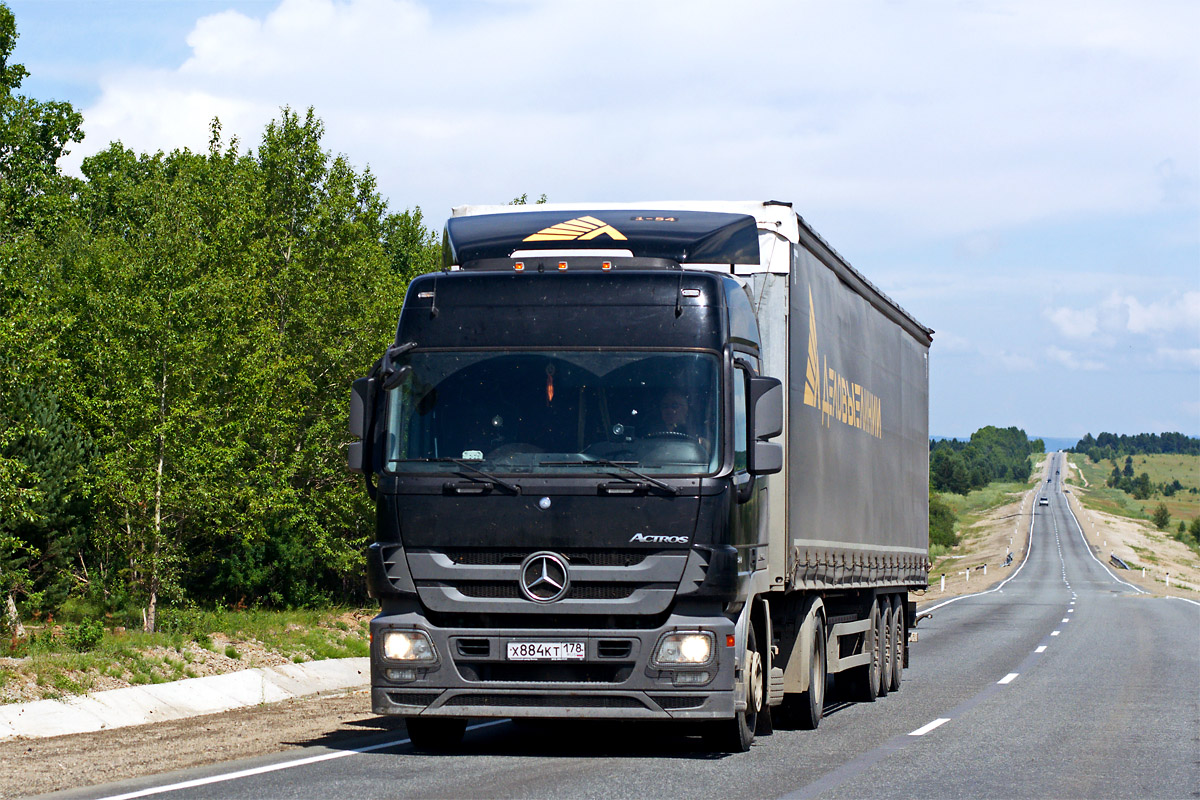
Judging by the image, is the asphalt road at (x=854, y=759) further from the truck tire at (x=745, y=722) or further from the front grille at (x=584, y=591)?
the front grille at (x=584, y=591)

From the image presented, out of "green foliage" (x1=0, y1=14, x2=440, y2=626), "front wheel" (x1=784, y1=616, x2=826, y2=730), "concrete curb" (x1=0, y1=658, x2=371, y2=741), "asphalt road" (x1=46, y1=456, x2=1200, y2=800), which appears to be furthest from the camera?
"green foliage" (x1=0, y1=14, x2=440, y2=626)

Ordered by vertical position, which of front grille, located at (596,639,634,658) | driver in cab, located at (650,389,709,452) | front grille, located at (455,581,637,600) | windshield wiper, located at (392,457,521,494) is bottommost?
front grille, located at (596,639,634,658)

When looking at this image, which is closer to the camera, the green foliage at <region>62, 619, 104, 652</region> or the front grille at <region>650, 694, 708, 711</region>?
the front grille at <region>650, 694, 708, 711</region>

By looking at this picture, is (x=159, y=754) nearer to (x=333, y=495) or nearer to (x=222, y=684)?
(x=222, y=684)

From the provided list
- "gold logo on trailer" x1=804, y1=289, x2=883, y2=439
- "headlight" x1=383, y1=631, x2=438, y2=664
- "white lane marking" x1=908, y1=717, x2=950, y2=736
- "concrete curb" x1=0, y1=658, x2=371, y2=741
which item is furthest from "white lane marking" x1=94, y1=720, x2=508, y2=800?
"white lane marking" x1=908, y1=717, x2=950, y2=736

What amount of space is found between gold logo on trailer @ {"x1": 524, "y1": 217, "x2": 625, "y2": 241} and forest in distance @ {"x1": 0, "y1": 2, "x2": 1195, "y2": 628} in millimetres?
9377

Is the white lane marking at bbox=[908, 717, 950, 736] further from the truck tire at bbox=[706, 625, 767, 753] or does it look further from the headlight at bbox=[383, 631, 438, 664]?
the headlight at bbox=[383, 631, 438, 664]

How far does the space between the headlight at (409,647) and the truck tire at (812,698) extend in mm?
4254

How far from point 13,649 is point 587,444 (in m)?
10.2

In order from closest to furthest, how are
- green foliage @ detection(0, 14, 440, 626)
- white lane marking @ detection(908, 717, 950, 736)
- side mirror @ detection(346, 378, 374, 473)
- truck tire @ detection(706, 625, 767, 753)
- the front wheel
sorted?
side mirror @ detection(346, 378, 374, 473) → truck tire @ detection(706, 625, 767, 753) → the front wheel → white lane marking @ detection(908, 717, 950, 736) → green foliage @ detection(0, 14, 440, 626)

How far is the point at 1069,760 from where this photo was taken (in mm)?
11234

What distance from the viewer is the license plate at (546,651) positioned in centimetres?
946

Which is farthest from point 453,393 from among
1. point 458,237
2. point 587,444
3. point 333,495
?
point 333,495

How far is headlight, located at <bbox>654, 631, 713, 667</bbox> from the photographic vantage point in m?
9.44
